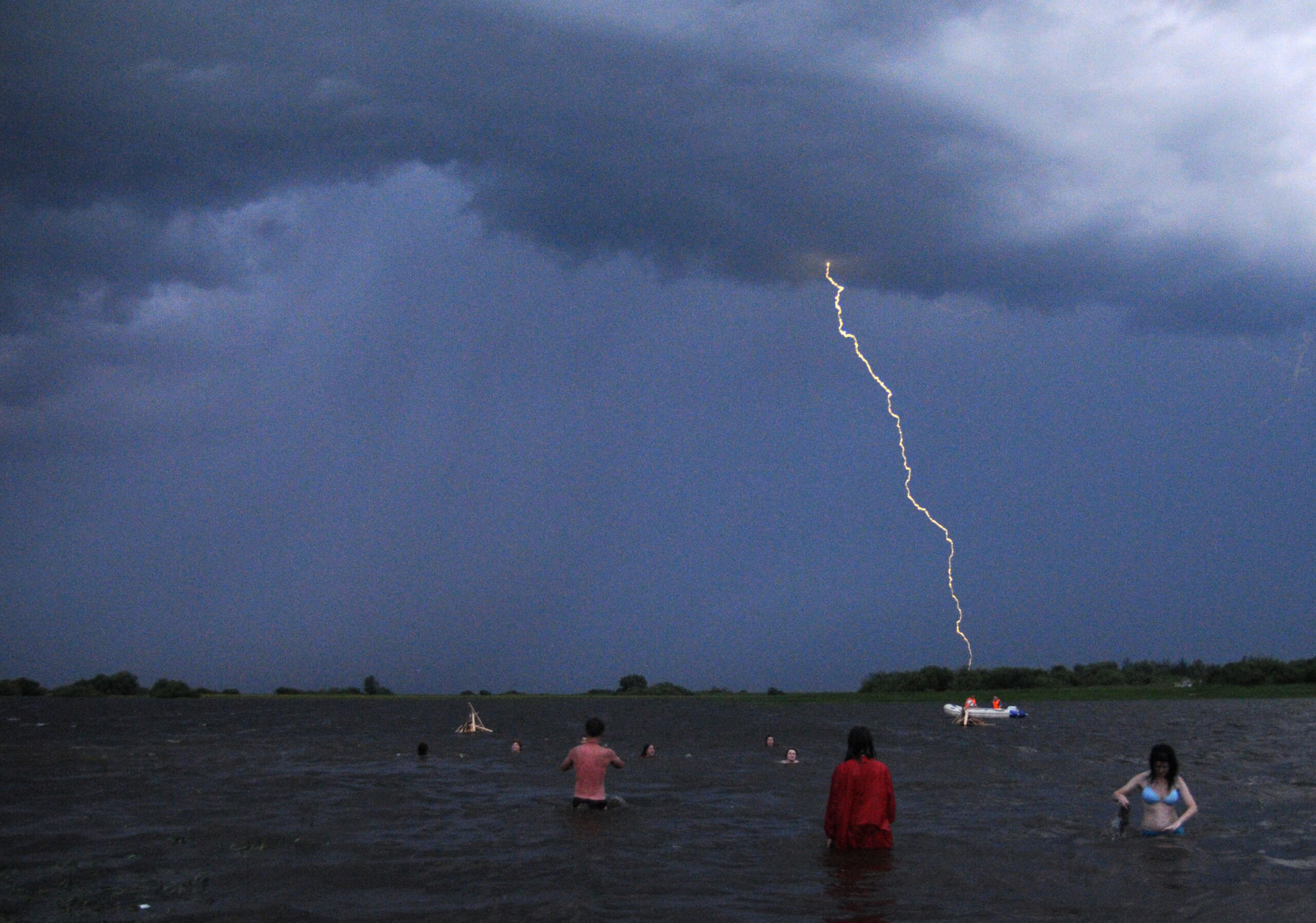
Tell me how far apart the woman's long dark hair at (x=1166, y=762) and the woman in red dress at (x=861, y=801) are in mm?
4556

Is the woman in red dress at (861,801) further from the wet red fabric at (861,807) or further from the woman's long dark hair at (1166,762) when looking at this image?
the woman's long dark hair at (1166,762)

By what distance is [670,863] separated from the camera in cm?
1639

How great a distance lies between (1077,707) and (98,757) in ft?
295

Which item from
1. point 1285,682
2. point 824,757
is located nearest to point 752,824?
point 824,757

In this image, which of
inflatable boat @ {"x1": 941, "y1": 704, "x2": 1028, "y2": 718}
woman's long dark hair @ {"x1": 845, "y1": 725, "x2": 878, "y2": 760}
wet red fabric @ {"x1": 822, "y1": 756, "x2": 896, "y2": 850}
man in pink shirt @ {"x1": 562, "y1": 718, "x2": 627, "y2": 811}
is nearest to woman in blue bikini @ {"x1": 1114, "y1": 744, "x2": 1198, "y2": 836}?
wet red fabric @ {"x1": 822, "y1": 756, "x2": 896, "y2": 850}

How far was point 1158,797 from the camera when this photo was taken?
17391 millimetres

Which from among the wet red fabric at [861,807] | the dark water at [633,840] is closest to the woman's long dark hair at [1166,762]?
the dark water at [633,840]

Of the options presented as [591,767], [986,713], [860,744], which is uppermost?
[860,744]

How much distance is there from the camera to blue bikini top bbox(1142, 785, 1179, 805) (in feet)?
56.6

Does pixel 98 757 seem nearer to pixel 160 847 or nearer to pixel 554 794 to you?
pixel 554 794

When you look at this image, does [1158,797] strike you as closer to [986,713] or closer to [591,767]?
[591,767]

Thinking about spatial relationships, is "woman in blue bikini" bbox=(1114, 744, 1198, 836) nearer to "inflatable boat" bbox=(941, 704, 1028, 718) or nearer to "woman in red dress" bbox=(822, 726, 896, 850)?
"woman in red dress" bbox=(822, 726, 896, 850)

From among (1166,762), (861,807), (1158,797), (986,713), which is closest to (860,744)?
(861,807)

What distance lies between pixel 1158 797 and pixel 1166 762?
0.84 metres
